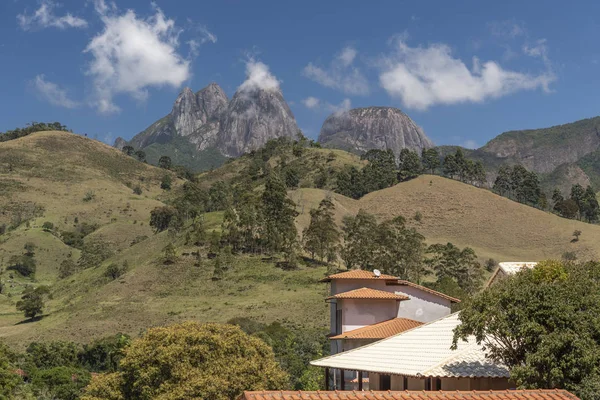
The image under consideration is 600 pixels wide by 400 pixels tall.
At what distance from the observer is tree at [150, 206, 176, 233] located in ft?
352

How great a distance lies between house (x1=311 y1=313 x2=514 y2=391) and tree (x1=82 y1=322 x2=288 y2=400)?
2890 millimetres

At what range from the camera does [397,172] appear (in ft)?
470

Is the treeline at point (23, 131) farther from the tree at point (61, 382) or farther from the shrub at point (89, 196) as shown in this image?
the tree at point (61, 382)

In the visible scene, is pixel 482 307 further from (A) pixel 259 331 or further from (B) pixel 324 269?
(B) pixel 324 269

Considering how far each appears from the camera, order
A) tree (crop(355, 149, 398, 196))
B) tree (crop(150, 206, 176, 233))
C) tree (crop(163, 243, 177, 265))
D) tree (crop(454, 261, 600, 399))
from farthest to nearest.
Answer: tree (crop(355, 149, 398, 196)) < tree (crop(150, 206, 176, 233)) < tree (crop(163, 243, 177, 265)) < tree (crop(454, 261, 600, 399))

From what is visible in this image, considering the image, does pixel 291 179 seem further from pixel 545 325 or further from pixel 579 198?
pixel 545 325

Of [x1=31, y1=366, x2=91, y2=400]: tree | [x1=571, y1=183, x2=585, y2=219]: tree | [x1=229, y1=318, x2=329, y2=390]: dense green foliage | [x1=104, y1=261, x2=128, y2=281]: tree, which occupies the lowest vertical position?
[x1=31, y1=366, x2=91, y2=400]: tree

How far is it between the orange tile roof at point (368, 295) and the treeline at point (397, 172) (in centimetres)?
10172

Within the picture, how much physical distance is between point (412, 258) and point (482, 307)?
5441cm

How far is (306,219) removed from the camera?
106 meters

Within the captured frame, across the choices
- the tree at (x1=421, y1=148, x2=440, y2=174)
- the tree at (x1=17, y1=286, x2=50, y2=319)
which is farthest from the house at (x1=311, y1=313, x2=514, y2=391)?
the tree at (x1=421, y1=148, x2=440, y2=174)

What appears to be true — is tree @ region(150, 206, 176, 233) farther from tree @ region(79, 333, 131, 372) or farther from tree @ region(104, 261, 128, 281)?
tree @ region(79, 333, 131, 372)

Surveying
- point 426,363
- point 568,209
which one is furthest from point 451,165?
point 426,363

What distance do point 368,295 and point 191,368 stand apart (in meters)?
10.6
